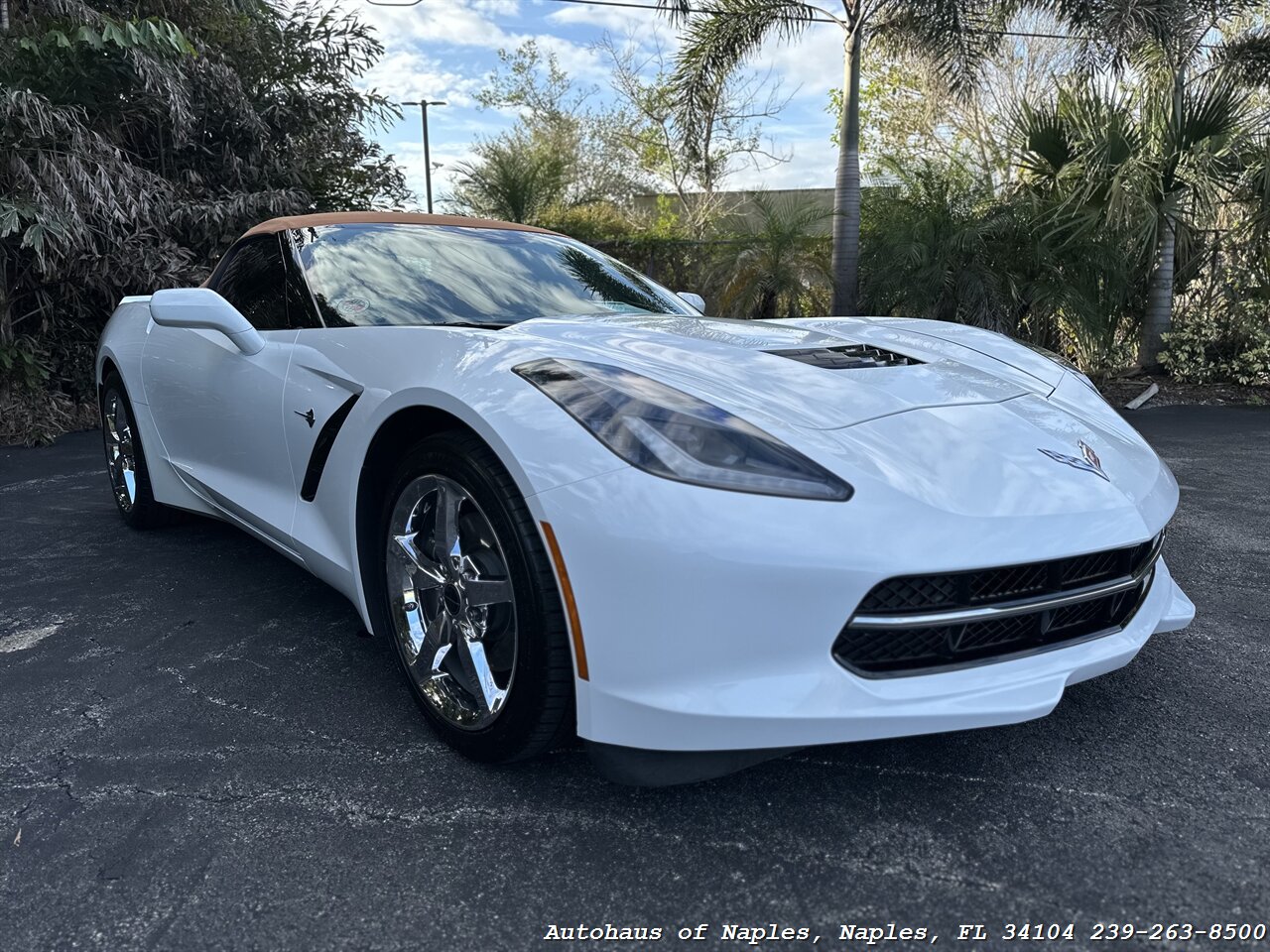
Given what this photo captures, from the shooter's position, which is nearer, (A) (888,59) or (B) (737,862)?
(B) (737,862)

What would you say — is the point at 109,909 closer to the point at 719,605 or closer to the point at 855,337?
the point at 719,605

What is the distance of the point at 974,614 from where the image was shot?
1.56 m

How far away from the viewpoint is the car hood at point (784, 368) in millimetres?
1830

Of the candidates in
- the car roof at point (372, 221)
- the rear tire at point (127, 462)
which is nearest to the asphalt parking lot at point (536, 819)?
the rear tire at point (127, 462)

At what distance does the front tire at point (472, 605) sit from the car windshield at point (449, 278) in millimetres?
652

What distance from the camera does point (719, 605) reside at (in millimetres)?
Answer: 1512

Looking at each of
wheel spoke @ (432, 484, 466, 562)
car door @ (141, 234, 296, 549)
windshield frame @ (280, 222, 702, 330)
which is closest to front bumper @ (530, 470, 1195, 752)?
wheel spoke @ (432, 484, 466, 562)

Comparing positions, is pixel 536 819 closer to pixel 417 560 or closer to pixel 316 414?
pixel 417 560

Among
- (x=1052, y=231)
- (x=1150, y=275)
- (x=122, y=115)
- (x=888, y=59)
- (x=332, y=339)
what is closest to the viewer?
(x=332, y=339)

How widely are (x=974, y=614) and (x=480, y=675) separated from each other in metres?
0.98

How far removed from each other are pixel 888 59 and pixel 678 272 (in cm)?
341

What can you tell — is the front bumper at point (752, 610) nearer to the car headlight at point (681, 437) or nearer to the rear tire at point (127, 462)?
the car headlight at point (681, 437)

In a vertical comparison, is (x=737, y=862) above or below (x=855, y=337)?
below

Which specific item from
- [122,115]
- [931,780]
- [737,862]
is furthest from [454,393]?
[122,115]
